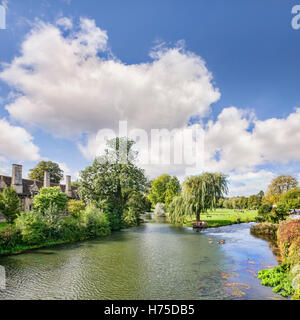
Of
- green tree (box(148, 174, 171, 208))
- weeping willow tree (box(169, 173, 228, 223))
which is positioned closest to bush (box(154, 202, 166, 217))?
green tree (box(148, 174, 171, 208))

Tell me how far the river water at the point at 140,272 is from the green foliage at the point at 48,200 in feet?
22.5

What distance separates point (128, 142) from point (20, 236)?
78.3ft

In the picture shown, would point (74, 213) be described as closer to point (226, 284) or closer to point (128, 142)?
point (128, 142)

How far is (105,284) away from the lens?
37.5ft

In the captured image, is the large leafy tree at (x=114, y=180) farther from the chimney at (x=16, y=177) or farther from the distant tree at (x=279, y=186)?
the distant tree at (x=279, y=186)

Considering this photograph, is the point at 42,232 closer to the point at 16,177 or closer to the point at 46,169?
the point at 16,177

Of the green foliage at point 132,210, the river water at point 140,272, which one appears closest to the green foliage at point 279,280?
the river water at point 140,272

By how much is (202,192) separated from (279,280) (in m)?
22.9

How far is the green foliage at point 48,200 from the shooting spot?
2553 centimetres

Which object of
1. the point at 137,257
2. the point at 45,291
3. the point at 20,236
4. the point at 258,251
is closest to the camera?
the point at 45,291

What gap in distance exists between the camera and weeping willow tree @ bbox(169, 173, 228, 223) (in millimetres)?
33719

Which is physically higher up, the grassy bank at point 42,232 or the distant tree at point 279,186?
the distant tree at point 279,186

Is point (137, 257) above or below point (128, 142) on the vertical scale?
below
